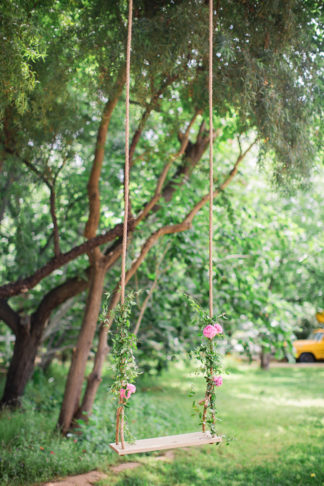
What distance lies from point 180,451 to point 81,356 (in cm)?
138

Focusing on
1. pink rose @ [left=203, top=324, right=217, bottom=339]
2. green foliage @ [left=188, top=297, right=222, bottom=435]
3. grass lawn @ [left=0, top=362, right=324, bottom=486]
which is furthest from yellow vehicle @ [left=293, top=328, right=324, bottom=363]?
pink rose @ [left=203, top=324, right=217, bottom=339]

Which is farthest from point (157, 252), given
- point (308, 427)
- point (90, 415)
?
point (308, 427)

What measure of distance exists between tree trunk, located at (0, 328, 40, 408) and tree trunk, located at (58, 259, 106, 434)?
4.37 feet

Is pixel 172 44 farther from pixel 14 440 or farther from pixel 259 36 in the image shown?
pixel 14 440

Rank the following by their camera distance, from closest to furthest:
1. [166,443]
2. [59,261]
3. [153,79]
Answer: [166,443] < [153,79] < [59,261]

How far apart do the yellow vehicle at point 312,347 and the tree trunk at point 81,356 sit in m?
7.48

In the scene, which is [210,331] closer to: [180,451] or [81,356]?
[81,356]

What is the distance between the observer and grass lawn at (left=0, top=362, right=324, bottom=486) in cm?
348

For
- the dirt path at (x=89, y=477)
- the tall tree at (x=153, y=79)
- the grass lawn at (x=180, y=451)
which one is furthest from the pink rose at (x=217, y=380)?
the tall tree at (x=153, y=79)

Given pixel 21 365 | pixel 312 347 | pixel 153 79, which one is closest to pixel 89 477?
pixel 21 365

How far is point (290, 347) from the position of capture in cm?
507

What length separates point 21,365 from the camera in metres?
5.46

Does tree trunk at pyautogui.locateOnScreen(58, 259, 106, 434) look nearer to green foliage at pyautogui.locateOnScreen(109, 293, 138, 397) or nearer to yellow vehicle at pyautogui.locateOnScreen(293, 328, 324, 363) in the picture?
green foliage at pyautogui.locateOnScreen(109, 293, 138, 397)

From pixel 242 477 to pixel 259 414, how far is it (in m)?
2.47
